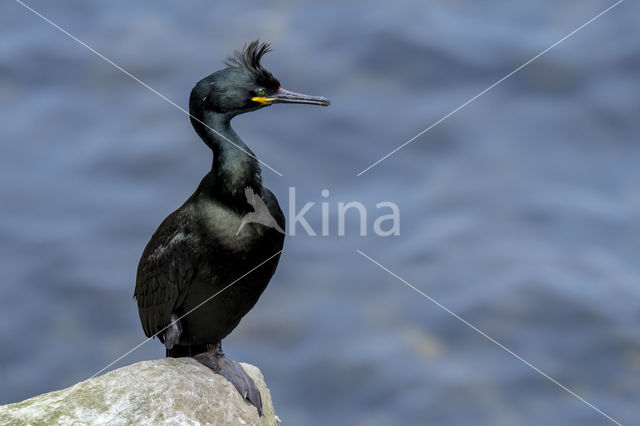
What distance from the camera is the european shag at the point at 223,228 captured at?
656cm

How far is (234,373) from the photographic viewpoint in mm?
7086

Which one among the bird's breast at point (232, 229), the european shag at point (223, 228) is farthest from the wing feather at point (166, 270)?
the bird's breast at point (232, 229)

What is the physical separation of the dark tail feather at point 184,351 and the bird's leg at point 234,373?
6 cm

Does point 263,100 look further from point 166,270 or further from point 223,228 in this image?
point 166,270

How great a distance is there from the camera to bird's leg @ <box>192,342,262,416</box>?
7.03m

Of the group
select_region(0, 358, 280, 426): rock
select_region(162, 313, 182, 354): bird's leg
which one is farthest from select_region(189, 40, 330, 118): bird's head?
select_region(0, 358, 280, 426): rock

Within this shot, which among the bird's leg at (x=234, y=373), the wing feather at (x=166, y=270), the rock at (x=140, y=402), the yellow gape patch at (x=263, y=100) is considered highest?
the yellow gape patch at (x=263, y=100)

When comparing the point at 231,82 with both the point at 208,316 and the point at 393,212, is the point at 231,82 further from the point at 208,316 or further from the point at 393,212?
the point at 393,212

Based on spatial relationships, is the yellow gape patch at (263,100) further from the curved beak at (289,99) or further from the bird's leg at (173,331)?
the bird's leg at (173,331)

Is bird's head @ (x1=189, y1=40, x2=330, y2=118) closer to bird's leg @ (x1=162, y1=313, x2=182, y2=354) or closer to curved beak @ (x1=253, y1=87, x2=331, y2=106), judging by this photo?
curved beak @ (x1=253, y1=87, x2=331, y2=106)

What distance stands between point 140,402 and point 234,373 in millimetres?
870

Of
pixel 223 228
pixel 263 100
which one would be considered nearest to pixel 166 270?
pixel 223 228

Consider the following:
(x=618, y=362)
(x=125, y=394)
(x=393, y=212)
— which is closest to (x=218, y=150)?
(x=125, y=394)

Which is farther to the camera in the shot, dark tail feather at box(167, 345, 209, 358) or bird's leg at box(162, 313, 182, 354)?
dark tail feather at box(167, 345, 209, 358)
